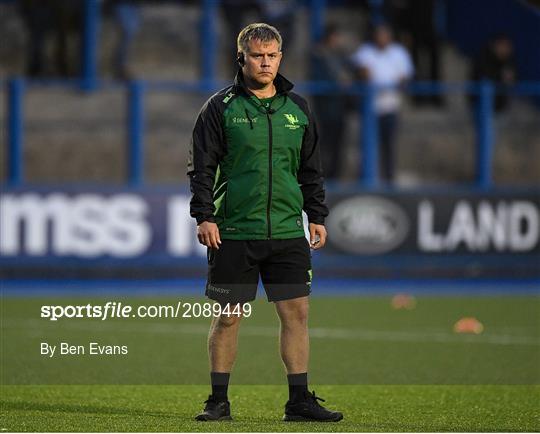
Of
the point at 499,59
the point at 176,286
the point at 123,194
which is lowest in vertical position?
the point at 176,286

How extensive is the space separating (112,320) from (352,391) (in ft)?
16.8

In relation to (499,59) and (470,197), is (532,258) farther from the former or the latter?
(499,59)

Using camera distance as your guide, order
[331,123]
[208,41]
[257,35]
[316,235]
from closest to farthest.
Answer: [257,35] → [316,235] → [331,123] → [208,41]

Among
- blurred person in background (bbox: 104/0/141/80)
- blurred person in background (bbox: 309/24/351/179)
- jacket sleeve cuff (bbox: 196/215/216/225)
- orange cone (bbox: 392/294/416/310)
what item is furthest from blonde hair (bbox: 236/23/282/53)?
blurred person in background (bbox: 104/0/141/80)

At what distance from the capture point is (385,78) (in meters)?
19.1

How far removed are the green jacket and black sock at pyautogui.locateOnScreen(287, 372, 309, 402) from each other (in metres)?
0.72

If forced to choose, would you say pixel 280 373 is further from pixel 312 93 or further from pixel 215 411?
pixel 312 93

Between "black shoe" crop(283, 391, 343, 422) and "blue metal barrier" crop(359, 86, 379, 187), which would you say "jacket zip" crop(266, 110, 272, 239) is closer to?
"black shoe" crop(283, 391, 343, 422)

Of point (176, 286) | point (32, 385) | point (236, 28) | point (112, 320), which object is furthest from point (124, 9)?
point (32, 385)

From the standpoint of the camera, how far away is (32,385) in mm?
9250

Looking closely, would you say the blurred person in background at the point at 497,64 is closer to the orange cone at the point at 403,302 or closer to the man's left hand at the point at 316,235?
the orange cone at the point at 403,302

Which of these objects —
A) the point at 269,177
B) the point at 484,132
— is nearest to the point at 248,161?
the point at 269,177

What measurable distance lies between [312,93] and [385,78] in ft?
3.96

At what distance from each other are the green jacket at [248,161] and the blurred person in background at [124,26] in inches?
536
